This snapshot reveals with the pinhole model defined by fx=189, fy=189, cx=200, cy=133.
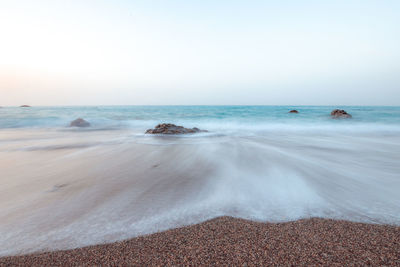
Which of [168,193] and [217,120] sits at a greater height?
[217,120]

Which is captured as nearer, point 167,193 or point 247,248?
point 247,248

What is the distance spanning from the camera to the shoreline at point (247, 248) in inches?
52.7

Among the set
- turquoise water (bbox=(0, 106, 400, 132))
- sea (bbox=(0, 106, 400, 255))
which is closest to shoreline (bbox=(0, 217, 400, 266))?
sea (bbox=(0, 106, 400, 255))

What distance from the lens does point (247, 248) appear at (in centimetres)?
→ 146

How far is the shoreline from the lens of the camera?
4.39 ft

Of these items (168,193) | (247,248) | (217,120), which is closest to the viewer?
(247,248)

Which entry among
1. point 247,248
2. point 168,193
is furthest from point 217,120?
point 247,248

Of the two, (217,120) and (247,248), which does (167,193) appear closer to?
(247,248)

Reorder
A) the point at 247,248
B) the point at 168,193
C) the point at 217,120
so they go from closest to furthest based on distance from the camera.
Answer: the point at 247,248
the point at 168,193
the point at 217,120

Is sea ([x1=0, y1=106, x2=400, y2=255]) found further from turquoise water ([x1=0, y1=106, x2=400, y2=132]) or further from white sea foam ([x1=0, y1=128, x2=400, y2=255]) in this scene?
turquoise water ([x1=0, y1=106, x2=400, y2=132])

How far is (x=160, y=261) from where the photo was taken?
135 centimetres

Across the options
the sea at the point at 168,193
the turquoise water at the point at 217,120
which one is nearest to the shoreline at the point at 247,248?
the sea at the point at 168,193

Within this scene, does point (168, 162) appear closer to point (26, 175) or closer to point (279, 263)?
point (26, 175)

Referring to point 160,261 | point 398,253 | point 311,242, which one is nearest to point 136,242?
point 160,261
